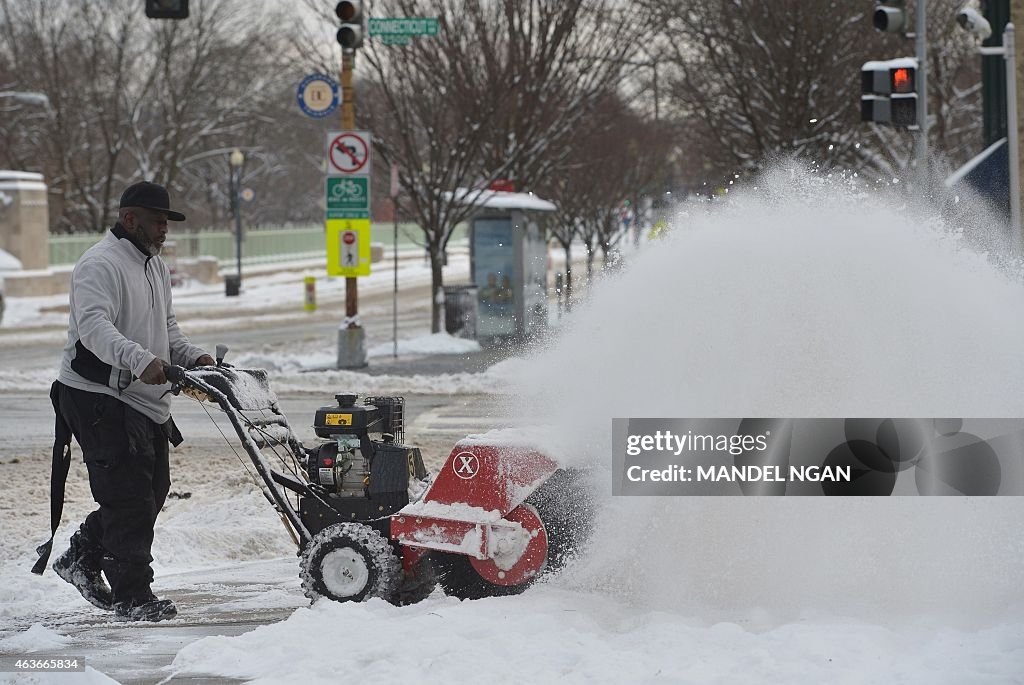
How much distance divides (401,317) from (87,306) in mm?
23279

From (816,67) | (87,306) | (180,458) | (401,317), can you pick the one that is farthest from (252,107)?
(87,306)

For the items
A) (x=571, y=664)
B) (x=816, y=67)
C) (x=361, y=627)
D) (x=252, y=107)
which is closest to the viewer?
(x=571, y=664)

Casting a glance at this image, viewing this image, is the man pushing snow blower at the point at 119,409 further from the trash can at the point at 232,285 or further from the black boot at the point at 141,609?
the trash can at the point at 232,285

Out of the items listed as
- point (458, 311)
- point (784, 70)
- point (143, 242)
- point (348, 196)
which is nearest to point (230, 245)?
point (458, 311)

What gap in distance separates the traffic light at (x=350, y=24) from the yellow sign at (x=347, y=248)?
232 centimetres

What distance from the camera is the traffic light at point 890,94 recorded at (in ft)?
49.6

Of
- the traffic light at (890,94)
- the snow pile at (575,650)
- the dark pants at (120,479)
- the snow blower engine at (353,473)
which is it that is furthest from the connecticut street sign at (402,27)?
the snow pile at (575,650)

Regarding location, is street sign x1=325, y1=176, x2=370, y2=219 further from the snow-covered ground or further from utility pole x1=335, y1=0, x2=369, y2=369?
the snow-covered ground

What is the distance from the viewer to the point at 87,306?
17.6ft

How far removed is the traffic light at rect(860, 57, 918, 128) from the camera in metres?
15.1

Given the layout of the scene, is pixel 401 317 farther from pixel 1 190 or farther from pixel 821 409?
pixel 821 409

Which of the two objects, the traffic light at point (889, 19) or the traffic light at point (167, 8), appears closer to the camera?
the traffic light at point (167, 8)

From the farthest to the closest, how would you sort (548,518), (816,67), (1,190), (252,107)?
(252,107), (1,190), (816,67), (548,518)

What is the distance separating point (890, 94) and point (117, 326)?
1187 centimetres
